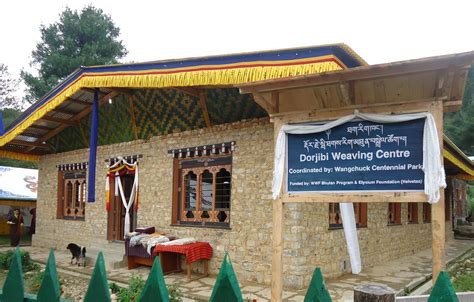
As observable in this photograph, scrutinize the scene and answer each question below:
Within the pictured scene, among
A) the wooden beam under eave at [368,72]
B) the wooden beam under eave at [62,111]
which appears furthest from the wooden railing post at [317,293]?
the wooden beam under eave at [62,111]

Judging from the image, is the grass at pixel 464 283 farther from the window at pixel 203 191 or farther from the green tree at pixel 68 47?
the green tree at pixel 68 47

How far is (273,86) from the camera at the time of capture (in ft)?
13.3

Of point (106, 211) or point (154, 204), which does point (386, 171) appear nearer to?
point (154, 204)

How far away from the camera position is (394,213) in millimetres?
11805

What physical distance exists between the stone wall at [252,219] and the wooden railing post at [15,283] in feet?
19.1

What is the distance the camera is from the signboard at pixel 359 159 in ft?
11.4

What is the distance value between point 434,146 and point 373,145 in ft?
1.60

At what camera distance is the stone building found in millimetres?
7199

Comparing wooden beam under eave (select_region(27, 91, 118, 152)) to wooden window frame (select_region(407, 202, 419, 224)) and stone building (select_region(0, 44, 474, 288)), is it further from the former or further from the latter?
wooden window frame (select_region(407, 202, 419, 224))

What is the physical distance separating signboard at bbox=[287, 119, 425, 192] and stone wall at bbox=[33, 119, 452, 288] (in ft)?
12.1

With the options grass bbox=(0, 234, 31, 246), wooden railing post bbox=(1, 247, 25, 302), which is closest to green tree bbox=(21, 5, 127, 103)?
grass bbox=(0, 234, 31, 246)

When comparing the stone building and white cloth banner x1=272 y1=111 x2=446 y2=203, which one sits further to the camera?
the stone building

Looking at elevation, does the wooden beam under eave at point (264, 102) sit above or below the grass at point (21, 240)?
above

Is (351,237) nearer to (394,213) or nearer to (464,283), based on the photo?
(464,283)
